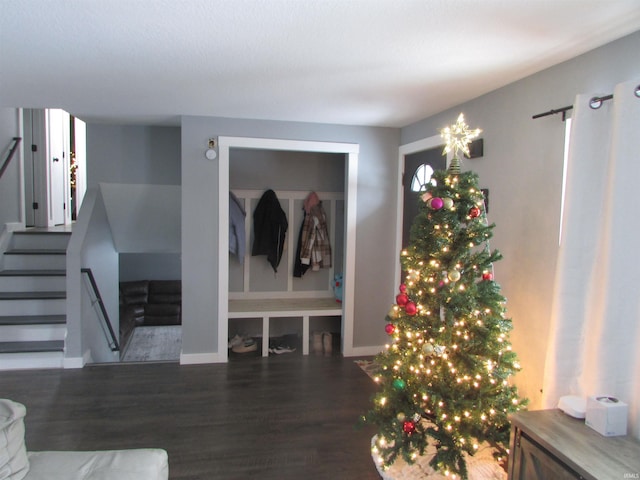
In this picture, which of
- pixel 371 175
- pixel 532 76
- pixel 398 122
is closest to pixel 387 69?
pixel 532 76

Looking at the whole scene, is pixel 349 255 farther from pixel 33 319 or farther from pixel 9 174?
pixel 9 174

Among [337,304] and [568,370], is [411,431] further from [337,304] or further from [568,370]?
[337,304]

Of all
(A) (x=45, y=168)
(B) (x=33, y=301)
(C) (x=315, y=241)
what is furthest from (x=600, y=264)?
(A) (x=45, y=168)

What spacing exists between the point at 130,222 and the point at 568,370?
456cm

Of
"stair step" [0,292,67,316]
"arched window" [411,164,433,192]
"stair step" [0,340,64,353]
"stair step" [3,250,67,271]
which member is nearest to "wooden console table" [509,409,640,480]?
"arched window" [411,164,433,192]

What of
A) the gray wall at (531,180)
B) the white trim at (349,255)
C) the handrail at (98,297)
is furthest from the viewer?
the white trim at (349,255)

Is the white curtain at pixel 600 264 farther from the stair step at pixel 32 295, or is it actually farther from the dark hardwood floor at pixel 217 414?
the stair step at pixel 32 295

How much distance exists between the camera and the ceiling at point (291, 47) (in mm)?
1725

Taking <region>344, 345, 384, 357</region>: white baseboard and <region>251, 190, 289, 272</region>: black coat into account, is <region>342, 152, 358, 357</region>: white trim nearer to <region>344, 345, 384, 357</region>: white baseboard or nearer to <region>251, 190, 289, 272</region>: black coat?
<region>344, 345, 384, 357</region>: white baseboard

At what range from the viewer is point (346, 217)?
4.22m

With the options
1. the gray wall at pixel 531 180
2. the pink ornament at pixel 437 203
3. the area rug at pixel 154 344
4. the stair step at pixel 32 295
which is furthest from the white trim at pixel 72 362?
the gray wall at pixel 531 180

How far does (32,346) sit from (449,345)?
3695mm

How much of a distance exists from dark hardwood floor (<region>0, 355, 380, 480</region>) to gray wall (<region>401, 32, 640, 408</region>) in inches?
48.3

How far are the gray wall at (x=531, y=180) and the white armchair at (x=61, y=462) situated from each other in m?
2.03
